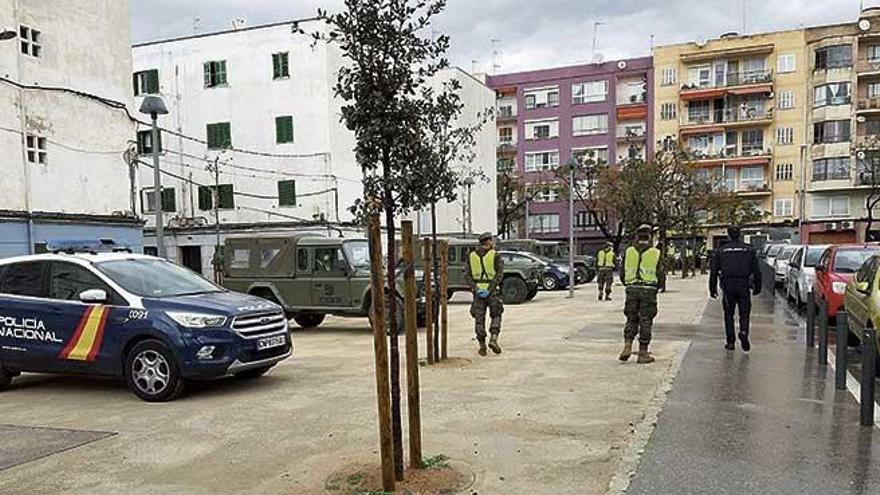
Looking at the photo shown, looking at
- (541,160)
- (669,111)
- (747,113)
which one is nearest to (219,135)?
(541,160)

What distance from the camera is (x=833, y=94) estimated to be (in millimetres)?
51750

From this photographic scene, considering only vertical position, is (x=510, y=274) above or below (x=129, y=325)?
below

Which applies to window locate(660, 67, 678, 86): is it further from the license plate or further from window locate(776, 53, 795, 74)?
the license plate

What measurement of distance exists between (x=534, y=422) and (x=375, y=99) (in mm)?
3408

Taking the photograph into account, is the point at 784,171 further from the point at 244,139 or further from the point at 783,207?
the point at 244,139

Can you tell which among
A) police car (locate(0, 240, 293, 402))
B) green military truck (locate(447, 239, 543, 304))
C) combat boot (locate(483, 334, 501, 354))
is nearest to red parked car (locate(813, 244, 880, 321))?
combat boot (locate(483, 334, 501, 354))

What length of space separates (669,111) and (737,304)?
5093 cm

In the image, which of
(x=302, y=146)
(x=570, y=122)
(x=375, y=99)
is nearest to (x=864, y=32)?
(x=570, y=122)

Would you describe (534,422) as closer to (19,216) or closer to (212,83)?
(19,216)

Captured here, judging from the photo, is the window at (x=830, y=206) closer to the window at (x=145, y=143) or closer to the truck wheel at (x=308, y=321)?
the window at (x=145, y=143)

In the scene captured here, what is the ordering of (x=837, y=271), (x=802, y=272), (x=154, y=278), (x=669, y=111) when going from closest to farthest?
(x=154, y=278)
(x=837, y=271)
(x=802, y=272)
(x=669, y=111)

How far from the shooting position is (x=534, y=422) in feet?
21.3

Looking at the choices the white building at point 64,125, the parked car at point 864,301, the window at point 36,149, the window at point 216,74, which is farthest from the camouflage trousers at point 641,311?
the window at point 216,74

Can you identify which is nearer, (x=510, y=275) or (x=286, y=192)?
(x=510, y=275)
